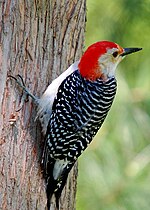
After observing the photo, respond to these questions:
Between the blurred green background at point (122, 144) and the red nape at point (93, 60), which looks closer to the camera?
the red nape at point (93, 60)

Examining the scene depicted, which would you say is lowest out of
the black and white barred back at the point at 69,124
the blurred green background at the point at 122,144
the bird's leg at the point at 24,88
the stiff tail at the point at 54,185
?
the blurred green background at the point at 122,144

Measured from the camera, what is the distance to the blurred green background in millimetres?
4723

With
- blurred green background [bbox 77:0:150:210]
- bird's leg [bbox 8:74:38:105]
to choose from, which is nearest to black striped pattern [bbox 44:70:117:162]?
bird's leg [bbox 8:74:38:105]

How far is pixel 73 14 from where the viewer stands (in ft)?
11.8

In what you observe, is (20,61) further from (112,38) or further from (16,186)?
(112,38)

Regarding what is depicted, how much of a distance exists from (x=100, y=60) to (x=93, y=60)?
5cm

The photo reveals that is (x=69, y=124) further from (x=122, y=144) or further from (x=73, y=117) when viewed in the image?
(x=122, y=144)

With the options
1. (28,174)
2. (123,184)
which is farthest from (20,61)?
(123,184)

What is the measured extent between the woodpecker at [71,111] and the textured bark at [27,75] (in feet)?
0.20

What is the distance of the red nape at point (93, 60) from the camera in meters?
3.51

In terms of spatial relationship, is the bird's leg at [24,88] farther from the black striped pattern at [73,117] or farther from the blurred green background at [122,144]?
the blurred green background at [122,144]

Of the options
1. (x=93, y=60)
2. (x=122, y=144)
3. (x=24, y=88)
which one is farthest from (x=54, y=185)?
(x=122, y=144)

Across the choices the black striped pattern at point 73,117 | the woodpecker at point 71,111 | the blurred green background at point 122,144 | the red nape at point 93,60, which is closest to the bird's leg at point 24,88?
the woodpecker at point 71,111

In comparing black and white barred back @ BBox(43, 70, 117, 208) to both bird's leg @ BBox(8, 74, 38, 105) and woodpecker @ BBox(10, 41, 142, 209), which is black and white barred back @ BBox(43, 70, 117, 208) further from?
bird's leg @ BBox(8, 74, 38, 105)
